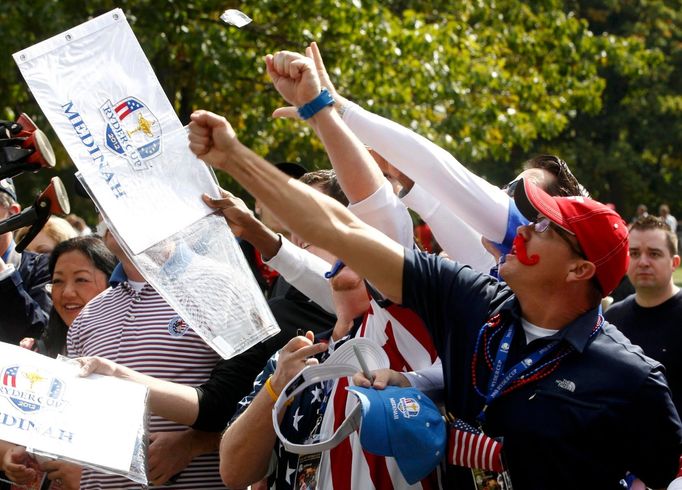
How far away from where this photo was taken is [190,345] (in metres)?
3.88

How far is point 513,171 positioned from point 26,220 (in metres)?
33.8

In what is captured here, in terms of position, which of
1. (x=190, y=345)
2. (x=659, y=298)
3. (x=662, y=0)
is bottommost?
(x=662, y=0)

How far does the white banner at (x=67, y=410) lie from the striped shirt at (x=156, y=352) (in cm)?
53

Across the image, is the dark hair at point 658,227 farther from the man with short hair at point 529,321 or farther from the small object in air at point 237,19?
the small object in air at point 237,19

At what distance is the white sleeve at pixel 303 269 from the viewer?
3500 millimetres

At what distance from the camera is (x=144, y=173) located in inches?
Result: 106

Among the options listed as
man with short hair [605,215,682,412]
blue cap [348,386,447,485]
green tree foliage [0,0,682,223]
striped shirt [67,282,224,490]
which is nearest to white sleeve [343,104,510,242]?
blue cap [348,386,447,485]

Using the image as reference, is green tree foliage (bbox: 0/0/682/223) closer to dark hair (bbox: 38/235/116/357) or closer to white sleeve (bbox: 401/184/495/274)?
dark hair (bbox: 38/235/116/357)

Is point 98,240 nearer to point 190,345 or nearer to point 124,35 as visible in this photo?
point 190,345

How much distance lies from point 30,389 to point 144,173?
2.70 feet

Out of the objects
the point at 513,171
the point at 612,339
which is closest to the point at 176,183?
the point at 612,339

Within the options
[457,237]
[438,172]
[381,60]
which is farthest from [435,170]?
[381,60]

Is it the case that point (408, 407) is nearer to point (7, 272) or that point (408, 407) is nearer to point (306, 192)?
point (306, 192)

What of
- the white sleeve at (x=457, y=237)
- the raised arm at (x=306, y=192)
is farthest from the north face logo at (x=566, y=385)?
the white sleeve at (x=457, y=237)
